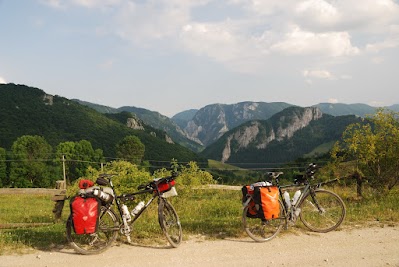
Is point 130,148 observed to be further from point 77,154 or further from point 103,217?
point 103,217

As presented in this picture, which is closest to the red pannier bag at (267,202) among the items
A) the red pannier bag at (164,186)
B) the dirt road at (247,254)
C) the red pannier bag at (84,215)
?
the dirt road at (247,254)

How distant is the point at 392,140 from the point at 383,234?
4.47 m

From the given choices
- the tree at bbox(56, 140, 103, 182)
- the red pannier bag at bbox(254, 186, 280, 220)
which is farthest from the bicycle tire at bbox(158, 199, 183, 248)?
the tree at bbox(56, 140, 103, 182)

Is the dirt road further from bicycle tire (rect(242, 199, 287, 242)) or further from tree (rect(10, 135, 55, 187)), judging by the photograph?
tree (rect(10, 135, 55, 187))

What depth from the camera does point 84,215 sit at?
5.69 metres

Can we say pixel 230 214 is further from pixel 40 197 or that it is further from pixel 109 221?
pixel 40 197

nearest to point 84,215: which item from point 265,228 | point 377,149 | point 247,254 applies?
point 247,254

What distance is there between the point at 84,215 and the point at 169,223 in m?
1.61

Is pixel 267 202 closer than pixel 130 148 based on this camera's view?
Yes

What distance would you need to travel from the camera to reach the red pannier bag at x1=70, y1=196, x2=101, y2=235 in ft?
18.5

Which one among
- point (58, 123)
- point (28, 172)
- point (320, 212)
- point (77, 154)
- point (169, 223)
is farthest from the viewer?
point (58, 123)

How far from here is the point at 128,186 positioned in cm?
1023

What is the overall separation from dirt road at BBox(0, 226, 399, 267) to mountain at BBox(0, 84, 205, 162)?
118 m

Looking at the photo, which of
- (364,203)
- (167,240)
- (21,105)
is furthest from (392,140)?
(21,105)
